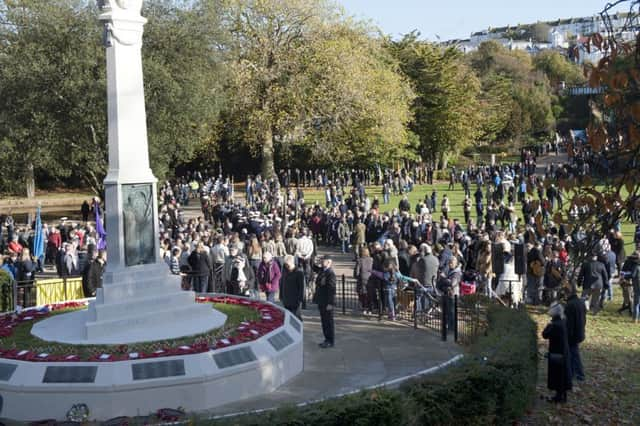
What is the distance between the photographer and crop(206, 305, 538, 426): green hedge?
7758mm

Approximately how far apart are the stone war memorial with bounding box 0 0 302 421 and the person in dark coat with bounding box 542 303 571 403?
169 inches

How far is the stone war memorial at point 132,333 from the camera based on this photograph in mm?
10492

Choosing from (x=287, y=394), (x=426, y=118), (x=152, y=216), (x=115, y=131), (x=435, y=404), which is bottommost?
(x=287, y=394)

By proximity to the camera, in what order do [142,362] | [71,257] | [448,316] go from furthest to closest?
[71,257], [448,316], [142,362]

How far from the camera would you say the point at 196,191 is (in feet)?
168

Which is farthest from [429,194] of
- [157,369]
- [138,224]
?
[157,369]

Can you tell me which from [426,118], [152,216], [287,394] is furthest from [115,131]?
[426,118]

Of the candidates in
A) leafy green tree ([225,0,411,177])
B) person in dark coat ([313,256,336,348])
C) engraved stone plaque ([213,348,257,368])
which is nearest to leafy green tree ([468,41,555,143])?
leafy green tree ([225,0,411,177])

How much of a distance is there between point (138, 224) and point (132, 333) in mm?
2119

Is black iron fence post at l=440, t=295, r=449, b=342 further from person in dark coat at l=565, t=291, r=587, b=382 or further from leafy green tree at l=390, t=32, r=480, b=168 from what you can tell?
leafy green tree at l=390, t=32, r=480, b=168

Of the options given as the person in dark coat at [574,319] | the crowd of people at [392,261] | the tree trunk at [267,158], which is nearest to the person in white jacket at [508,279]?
the crowd of people at [392,261]

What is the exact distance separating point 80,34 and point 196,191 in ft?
63.7

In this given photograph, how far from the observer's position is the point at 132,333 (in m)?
12.4

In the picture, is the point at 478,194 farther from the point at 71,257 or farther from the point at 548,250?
the point at 71,257
